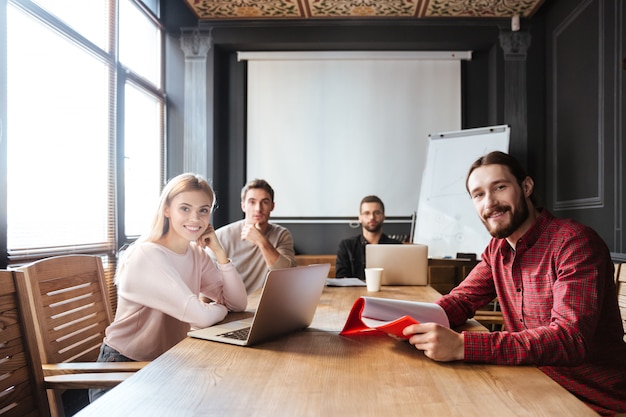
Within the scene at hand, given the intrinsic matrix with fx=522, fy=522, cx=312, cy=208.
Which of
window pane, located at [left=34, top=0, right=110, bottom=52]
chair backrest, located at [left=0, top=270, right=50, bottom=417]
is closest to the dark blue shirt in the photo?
window pane, located at [left=34, top=0, right=110, bottom=52]

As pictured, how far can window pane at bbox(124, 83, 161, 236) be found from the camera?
3863mm

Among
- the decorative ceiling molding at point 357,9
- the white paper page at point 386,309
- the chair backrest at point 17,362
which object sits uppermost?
the decorative ceiling molding at point 357,9

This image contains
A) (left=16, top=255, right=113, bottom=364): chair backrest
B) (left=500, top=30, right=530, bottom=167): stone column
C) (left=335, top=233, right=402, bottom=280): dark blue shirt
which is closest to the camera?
(left=16, top=255, right=113, bottom=364): chair backrest

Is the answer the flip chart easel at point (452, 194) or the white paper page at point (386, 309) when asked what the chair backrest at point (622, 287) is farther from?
the flip chart easel at point (452, 194)

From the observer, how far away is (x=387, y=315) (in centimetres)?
130

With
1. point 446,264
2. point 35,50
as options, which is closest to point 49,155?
point 35,50

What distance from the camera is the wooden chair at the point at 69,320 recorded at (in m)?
1.28

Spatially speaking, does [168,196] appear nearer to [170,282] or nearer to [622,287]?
[170,282]

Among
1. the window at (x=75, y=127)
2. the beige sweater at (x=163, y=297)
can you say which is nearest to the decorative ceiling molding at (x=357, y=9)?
the window at (x=75, y=127)

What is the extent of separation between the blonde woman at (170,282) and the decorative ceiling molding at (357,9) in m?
2.90

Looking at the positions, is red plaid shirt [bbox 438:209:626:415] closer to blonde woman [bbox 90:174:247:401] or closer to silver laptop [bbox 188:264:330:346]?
silver laptop [bbox 188:264:330:346]

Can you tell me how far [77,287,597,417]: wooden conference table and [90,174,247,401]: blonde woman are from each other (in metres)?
0.33

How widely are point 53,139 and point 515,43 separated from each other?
3802 millimetres

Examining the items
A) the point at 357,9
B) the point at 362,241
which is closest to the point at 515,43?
the point at 357,9
